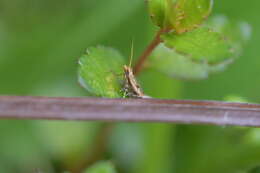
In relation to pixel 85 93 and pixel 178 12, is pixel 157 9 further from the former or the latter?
pixel 85 93

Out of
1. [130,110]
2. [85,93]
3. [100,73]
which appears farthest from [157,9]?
[85,93]

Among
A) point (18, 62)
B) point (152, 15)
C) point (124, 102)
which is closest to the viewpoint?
point (124, 102)

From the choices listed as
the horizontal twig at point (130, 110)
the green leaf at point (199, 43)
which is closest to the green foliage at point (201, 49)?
the green leaf at point (199, 43)

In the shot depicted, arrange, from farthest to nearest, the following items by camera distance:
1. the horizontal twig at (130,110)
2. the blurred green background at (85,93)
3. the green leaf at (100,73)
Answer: the blurred green background at (85,93) < the green leaf at (100,73) < the horizontal twig at (130,110)

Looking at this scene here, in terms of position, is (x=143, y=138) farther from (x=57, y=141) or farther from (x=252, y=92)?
(x=252, y=92)

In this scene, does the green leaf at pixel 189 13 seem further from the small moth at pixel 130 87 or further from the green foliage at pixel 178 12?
the small moth at pixel 130 87

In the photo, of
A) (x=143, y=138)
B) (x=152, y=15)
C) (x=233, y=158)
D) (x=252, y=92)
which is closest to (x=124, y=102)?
(x=152, y=15)

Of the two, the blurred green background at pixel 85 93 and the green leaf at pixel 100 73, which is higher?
the green leaf at pixel 100 73
